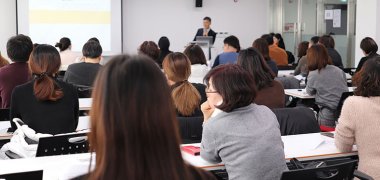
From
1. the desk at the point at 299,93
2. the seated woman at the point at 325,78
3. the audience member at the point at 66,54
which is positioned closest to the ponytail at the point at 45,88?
the seated woman at the point at 325,78

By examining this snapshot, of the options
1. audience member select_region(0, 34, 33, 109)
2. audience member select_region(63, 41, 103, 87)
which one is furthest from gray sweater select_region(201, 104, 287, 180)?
audience member select_region(63, 41, 103, 87)

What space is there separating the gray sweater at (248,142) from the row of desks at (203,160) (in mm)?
224

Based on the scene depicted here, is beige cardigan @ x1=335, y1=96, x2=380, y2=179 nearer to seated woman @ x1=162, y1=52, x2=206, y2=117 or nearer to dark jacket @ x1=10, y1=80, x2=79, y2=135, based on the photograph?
seated woman @ x1=162, y1=52, x2=206, y2=117

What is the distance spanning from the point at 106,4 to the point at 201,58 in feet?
19.4

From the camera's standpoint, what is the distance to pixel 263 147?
2.53 metres

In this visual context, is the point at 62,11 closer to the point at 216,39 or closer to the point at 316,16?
the point at 216,39

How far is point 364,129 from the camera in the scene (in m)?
3.08

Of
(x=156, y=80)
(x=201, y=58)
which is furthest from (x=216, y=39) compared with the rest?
(x=156, y=80)

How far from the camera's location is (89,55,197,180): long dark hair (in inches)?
44.4

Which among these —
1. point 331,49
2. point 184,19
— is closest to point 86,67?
point 331,49

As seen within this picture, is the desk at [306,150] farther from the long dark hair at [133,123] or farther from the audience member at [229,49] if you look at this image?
the audience member at [229,49]

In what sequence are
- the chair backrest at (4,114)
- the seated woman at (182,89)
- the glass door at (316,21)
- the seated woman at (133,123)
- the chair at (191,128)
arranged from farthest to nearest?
the glass door at (316,21) < the chair backrest at (4,114) < the seated woman at (182,89) < the chair at (191,128) < the seated woman at (133,123)

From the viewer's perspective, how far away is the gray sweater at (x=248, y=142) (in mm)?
2539

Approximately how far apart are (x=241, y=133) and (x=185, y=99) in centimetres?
132
